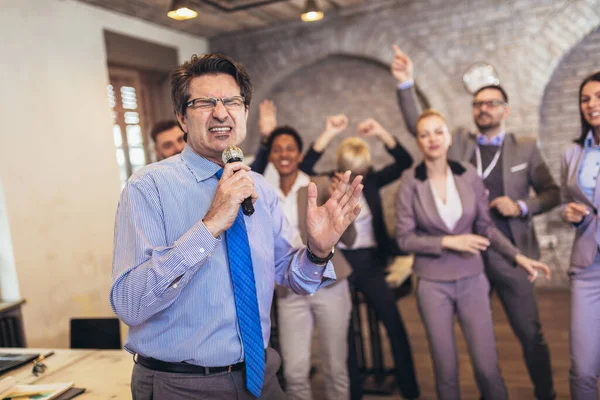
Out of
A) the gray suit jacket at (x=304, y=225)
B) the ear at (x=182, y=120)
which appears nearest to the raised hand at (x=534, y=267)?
the gray suit jacket at (x=304, y=225)

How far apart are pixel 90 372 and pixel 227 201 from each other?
121cm

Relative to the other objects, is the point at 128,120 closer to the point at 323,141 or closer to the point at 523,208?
the point at 323,141

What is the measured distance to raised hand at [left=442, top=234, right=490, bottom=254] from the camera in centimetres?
254

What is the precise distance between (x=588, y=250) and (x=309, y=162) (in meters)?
1.83

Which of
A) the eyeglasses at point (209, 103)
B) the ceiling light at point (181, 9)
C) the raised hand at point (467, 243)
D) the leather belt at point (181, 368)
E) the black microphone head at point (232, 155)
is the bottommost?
the leather belt at point (181, 368)

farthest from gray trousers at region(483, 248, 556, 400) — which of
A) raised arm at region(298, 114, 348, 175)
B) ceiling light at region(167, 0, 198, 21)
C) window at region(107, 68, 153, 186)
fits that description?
window at region(107, 68, 153, 186)

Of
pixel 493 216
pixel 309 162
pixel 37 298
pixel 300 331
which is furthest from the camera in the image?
pixel 37 298

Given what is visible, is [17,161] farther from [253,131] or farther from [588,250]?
[588,250]

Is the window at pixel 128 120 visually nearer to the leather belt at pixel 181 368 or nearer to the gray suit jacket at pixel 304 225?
the gray suit jacket at pixel 304 225

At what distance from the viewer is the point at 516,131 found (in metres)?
5.29

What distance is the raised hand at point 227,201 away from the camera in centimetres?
136

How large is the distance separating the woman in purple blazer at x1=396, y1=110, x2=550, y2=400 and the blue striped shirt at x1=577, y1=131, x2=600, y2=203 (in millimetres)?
452

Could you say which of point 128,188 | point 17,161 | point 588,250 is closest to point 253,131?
point 17,161

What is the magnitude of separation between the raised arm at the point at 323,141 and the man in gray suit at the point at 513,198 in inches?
20.3
